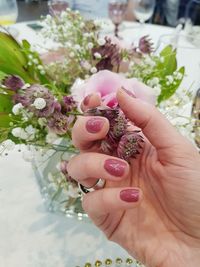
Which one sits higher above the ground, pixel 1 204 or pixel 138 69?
pixel 138 69

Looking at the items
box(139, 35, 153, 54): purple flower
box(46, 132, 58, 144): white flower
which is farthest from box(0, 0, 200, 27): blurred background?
box(46, 132, 58, 144): white flower

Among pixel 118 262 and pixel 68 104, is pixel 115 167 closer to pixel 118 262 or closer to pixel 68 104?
pixel 68 104

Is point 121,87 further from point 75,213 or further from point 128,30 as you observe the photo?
point 128,30

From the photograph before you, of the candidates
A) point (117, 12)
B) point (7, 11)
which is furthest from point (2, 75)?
point (117, 12)

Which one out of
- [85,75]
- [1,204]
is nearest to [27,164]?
[1,204]

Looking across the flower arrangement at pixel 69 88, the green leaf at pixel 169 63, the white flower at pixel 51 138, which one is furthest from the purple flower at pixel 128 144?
the green leaf at pixel 169 63

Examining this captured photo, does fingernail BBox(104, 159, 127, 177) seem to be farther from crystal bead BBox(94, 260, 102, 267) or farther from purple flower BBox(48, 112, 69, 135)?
crystal bead BBox(94, 260, 102, 267)

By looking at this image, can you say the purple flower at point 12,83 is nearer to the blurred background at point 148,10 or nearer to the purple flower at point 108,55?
the purple flower at point 108,55
